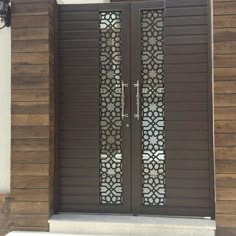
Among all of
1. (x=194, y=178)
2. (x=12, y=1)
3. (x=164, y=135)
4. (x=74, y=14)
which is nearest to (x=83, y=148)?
(x=164, y=135)

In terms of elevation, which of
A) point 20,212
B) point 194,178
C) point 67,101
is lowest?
point 20,212

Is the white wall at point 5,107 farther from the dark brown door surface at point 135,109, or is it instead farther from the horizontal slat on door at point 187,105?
the horizontal slat on door at point 187,105

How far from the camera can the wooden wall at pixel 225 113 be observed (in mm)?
3033

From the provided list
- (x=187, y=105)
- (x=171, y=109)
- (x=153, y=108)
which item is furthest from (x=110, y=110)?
(x=187, y=105)

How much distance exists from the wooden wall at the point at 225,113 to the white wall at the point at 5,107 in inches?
76.2

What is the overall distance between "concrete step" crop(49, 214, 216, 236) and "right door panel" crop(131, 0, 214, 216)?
14 cm

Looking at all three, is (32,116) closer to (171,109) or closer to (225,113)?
(171,109)

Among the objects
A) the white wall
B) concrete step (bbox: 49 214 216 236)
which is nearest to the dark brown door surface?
concrete step (bbox: 49 214 216 236)

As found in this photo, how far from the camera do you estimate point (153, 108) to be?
338cm

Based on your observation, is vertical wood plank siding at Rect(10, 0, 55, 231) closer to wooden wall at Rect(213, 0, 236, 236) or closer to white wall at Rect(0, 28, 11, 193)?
white wall at Rect(0, 28, 11, 193)

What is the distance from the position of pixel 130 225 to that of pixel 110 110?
1076 millimetres

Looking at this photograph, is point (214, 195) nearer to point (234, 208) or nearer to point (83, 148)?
point (234, 208)

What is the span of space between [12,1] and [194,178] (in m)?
2.38

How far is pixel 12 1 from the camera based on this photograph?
3395 millimetres
